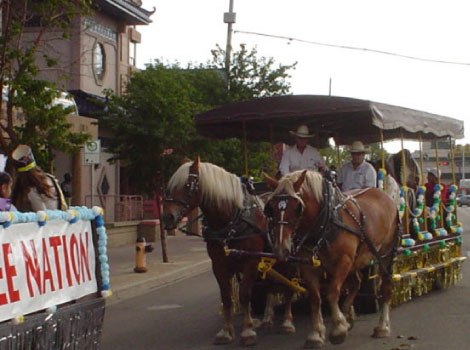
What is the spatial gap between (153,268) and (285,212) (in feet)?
33.7

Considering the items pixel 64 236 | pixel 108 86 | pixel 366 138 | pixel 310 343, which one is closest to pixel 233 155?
pixel 108 86

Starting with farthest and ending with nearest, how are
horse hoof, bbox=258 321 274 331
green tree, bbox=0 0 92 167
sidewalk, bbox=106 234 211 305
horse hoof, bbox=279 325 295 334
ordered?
sidewalk, bbox=106 234 211 305 → green tree, bbox=0 0 92 167 → horse hoof, bbox=258 321 274 331 → horse hoof, bbox=279 325 295 334

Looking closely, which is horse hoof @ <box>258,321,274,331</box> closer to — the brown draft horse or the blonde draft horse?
the blonde draft horse

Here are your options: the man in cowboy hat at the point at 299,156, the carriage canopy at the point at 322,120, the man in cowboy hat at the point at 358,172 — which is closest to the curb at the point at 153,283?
the carriage canopy at the point at 322,120

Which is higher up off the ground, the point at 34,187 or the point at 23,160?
the point at 23,160

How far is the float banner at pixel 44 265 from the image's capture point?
5379 mm

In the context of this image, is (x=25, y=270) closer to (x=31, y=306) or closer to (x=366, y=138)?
(x=31, y=306)

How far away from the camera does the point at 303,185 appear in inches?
324

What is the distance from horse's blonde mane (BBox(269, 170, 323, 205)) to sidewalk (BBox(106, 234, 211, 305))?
606cm

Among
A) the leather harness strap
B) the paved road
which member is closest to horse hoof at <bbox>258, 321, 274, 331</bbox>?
the paved road

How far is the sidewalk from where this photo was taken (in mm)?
14516

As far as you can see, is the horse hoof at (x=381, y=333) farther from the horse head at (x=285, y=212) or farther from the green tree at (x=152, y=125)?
the green tree at (x=152, y=125)

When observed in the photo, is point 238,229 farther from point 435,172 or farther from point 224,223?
point 435,172

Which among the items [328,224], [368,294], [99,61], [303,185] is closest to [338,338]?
[328,224]
